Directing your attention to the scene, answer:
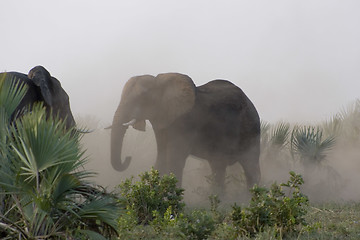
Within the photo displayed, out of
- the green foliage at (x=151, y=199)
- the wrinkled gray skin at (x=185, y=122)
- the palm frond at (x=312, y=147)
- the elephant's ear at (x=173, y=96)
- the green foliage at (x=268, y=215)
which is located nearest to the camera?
the green foliage at (x=268, y=215)

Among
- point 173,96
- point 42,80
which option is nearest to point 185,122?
point 173,96

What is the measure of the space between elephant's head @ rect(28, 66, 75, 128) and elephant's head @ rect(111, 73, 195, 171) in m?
2.39

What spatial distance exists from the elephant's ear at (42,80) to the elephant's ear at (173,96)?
359cm

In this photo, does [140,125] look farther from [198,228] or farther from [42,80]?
[198,228]

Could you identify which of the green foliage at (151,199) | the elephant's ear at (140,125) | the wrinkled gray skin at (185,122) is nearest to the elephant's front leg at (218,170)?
the wrinkled gray skin at (185,122)

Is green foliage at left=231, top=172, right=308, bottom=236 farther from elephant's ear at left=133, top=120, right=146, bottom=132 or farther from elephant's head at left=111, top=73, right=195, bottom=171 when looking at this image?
elephant's ear at left=133, top=120, right=146, bottom=132

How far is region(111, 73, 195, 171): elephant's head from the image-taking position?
1149cm

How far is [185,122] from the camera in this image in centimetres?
1170

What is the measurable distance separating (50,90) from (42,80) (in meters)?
0.36

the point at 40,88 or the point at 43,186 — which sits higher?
the point at 40,88

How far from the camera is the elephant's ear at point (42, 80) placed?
26.8ft

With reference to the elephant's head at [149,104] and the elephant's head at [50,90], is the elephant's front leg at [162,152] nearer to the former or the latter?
the elephant's head at [149,104]

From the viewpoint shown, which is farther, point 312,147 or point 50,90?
point 312,147

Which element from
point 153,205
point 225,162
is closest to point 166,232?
point 153,205
